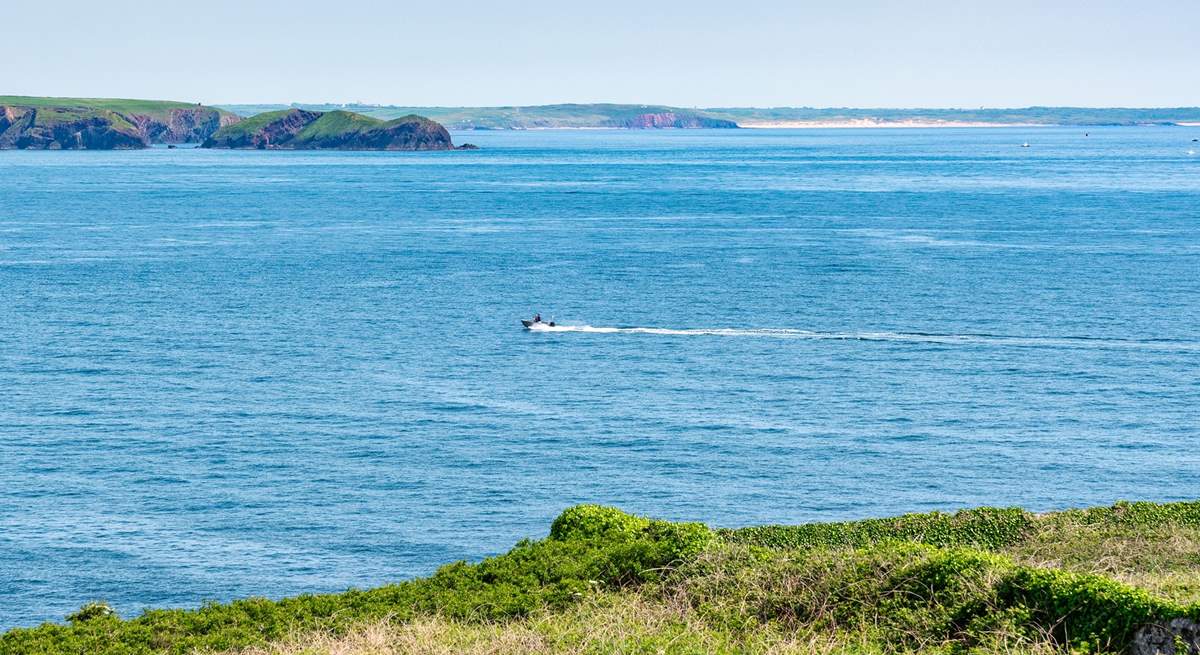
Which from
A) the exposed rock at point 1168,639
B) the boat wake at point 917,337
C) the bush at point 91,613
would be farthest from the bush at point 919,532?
the boat wake at point 917,337

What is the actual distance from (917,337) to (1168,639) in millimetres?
72136

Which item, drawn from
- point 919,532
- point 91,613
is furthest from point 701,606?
point 91,613

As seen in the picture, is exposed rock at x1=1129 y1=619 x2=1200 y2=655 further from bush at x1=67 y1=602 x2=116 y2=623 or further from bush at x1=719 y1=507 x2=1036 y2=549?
bush at x1=67 y1=602 x2=116 y2=623

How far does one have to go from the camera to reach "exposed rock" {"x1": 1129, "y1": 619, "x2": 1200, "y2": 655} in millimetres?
28000

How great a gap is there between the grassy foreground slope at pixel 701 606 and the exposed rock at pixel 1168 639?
13 centimetres

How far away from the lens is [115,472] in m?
67.6

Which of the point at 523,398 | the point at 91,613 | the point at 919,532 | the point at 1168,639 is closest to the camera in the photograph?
the point at 1168,639

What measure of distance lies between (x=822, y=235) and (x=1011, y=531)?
122m

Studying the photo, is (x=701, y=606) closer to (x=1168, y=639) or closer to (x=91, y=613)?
(x=1168, y=639)

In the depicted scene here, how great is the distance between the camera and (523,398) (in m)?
82.5

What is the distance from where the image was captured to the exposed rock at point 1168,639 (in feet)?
91.9

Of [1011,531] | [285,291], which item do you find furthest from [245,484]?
[285,291]

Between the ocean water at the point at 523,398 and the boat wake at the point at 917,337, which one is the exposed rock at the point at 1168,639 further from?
the boat wake at the point at 917,337

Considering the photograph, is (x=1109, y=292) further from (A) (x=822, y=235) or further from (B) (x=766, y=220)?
(B) (x=766, y=220)
